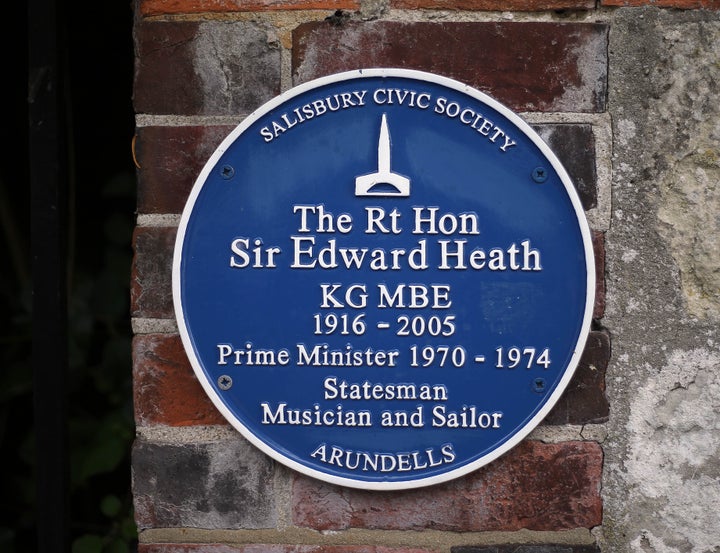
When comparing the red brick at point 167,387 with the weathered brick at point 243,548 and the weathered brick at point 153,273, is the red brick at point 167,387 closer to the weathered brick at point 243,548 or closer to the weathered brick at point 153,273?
the weathered brick at point 153,273

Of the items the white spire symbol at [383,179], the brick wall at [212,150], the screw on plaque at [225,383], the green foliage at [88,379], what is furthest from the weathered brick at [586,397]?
the green foliage at [88,379]

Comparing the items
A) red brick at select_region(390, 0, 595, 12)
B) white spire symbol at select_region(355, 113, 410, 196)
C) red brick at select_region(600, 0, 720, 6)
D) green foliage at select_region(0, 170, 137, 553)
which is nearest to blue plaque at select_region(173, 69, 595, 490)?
white spire symbol at select_region(355, 113, 410, 196)

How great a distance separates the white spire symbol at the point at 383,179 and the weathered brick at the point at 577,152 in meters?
0.23

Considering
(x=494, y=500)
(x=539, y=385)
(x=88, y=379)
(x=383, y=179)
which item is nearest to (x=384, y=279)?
(x=383, y=179)

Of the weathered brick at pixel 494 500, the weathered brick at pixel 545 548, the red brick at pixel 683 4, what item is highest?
the red brick at pixel 683 4

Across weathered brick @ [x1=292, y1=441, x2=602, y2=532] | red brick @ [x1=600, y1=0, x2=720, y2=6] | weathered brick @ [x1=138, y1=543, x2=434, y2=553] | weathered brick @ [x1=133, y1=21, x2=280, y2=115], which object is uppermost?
red brick @ [x1=600, y1=0, x2=720, y2=6]

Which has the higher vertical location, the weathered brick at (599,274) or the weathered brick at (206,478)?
the weathered brick at (599,274)

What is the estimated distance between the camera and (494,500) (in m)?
1.17

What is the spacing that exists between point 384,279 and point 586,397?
367 mm

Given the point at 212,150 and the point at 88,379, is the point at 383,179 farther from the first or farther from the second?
the point at 88,379

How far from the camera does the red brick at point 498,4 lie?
44.9 inches

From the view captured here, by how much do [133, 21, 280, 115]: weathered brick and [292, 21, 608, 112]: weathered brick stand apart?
10 centimetres

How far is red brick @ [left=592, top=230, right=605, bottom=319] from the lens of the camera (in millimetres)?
1152

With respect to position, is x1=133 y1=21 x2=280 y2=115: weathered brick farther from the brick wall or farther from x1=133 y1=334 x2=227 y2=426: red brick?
x1=133 y1=334 x2=227 y2=426: red brick
